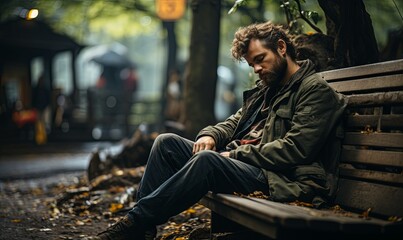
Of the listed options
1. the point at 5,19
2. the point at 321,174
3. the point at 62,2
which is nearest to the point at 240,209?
the point at 321,174

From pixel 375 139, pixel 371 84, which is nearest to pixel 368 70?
pixel 371 84

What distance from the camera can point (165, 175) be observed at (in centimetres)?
425

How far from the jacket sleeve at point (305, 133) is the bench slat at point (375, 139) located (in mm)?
214

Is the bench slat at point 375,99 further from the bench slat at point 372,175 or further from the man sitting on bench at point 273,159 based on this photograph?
the bench slat at point 372,175

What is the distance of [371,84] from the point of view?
3863 millimetres

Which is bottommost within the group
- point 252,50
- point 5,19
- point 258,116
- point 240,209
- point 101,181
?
point 101,181

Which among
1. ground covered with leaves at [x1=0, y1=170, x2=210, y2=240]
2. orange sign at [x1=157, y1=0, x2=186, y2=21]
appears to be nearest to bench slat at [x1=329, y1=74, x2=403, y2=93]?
ground covered with leaves at [x1=0, y1=170, x2=210, y2=240]

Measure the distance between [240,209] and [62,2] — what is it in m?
17.2

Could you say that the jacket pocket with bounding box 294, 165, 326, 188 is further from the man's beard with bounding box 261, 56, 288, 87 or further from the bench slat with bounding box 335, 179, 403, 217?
the man's beard with bounding box 261, 56, 288, 87

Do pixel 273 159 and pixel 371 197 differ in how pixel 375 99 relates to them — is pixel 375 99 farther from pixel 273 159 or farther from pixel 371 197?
pixel 273 159

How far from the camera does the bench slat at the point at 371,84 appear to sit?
11.8ft

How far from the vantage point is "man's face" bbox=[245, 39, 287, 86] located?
4195 millimetres

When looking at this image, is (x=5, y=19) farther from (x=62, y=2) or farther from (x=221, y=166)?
(x=221, y=166)

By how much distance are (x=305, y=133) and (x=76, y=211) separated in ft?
12.6
